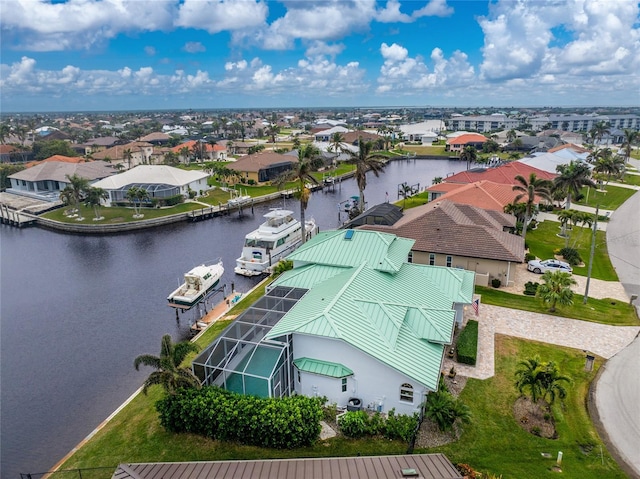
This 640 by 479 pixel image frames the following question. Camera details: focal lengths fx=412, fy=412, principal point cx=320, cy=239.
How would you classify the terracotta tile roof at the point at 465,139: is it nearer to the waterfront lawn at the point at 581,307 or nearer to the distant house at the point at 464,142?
the distant house at the point at 464,142

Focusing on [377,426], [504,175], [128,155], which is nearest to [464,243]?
[377,426]

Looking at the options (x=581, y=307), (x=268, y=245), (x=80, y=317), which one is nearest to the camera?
(x=581, y=307)

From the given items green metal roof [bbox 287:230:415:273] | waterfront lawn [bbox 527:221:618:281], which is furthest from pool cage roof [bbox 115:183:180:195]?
waterfront lawn [bbox 527:221:618:281]

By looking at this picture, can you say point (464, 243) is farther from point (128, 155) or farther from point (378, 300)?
point (128, 155)

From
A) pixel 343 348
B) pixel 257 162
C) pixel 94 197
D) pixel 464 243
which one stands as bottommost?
pixel 343 348

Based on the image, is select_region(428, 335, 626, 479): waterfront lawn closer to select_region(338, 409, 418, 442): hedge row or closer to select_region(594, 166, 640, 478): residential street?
select_region(594, 166, 640, 478): residential street

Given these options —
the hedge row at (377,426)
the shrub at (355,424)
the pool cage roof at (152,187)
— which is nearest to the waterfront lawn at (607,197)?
the hedge row at (377,426)

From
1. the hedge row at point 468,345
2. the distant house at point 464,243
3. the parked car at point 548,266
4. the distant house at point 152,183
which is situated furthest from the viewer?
the distant house at point 152,183
